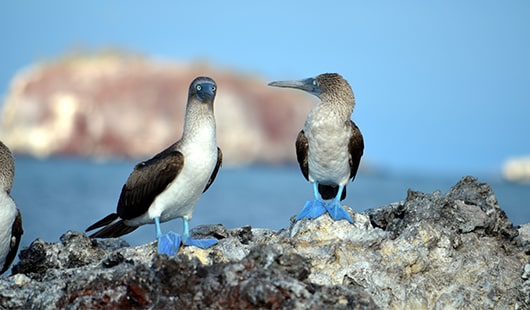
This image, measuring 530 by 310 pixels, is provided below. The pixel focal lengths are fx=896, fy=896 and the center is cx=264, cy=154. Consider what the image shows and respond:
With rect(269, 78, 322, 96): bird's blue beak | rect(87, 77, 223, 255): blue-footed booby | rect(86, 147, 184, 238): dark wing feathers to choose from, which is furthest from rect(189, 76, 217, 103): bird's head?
rect(269, 78, 322, 96): bird's blue beak

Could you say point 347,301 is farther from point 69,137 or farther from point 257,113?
point 257,113

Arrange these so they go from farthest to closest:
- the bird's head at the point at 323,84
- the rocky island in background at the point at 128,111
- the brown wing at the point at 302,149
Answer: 1. the rocky island in background at the point at 128,111
2. the brown wing at the point at 302,149
3. the bird's head at the point at 323,84

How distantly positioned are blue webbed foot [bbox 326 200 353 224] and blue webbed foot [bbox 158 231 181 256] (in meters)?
1.24

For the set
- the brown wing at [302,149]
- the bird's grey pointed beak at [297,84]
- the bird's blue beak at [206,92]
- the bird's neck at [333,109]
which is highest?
the bird's grey pointed beak at [297,84]

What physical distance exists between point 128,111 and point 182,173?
257 feet

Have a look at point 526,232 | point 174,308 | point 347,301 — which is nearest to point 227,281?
point 174,308

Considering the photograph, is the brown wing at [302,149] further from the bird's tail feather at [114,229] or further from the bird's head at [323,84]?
the bird's tail feather at [114,229]

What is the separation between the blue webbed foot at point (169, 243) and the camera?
6.85 metres

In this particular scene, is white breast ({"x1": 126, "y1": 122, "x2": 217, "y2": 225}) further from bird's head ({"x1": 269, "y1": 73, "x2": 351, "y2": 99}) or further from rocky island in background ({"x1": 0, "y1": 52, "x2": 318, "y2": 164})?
rocky island in background ({"x1": 0, "y1": 52, "x2": 318, "y2": 164})

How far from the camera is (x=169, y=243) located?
6945mm

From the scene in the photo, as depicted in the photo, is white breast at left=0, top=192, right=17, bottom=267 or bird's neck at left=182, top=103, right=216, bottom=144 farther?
white breast at left=0, top=192, right=17, bottom=267

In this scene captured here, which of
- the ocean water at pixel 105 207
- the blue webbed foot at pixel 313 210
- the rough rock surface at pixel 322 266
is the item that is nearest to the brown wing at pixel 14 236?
the rough rock surface at pixel 322 266

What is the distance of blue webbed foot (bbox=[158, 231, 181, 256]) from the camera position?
685cm

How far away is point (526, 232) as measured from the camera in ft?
25.9
